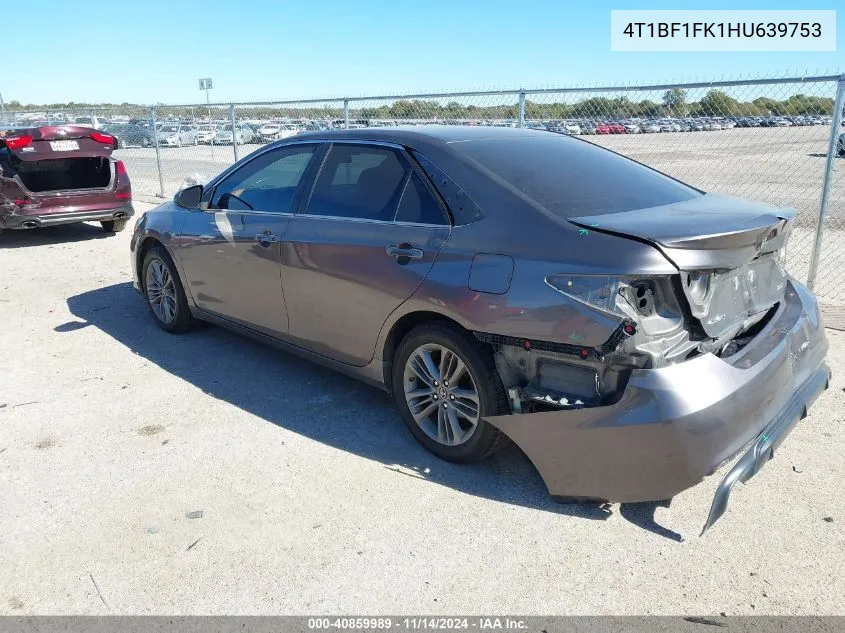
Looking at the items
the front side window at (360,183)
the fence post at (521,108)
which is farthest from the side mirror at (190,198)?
the fence post at (521,108)

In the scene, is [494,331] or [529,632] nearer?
[529,632]

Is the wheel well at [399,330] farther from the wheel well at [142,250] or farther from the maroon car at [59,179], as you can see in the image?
the maroon car at [59,179]

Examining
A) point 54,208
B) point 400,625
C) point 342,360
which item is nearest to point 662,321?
point 400,625

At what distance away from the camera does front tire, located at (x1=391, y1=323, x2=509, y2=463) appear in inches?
128

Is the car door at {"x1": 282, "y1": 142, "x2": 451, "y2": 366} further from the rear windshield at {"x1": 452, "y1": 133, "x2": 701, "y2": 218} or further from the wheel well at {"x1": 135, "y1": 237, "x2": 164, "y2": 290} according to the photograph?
the wheel well at {"x1": 135, "y1": 237, "x2": 164, "y2": 290}

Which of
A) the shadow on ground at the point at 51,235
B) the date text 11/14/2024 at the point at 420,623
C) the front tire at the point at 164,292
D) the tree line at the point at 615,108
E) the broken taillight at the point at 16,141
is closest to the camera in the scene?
the date text 11/14/2024 at the point at 420,623

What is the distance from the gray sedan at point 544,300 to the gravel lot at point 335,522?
0.82ft

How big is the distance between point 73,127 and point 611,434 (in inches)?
356

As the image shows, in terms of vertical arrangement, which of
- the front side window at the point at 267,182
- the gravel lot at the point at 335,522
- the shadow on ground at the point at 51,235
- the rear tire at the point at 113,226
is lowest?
the gravel lot at the point at 335,522

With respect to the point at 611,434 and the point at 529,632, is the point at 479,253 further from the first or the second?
the point at 529,632

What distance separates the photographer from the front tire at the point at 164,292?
216 inches

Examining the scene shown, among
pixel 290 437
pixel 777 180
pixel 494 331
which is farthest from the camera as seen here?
pixel 777 180

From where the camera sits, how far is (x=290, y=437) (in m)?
3.91

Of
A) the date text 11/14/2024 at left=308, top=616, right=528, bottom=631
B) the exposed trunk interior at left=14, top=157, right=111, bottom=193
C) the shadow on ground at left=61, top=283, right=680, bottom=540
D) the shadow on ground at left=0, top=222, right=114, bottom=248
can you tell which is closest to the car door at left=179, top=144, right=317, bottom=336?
the shadow on ground at left=61, top=283, right=680, bottom=540
